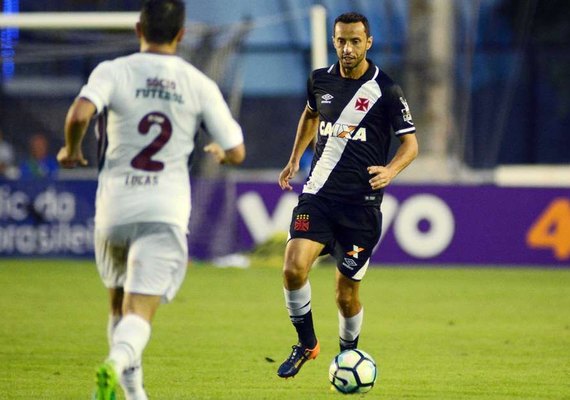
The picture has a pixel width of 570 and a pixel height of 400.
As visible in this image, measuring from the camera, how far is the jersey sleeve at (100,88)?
6.49 m

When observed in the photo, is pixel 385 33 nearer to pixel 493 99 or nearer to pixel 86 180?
pixel 493 99

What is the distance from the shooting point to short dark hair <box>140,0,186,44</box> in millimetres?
6582

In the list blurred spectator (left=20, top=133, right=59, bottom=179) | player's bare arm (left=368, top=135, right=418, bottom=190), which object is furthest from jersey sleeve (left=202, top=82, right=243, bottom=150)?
blurred spectator (left=20, top=133, right=59, bottom=179)

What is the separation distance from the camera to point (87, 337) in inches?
443

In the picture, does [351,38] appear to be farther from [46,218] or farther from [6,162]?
[6,162]

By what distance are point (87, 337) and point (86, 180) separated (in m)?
8.73

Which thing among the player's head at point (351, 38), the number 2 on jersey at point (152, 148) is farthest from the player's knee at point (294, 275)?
the number 2 on jersey at point (152, 148)

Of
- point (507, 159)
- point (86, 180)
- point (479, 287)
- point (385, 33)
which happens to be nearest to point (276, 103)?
point (385, 33)

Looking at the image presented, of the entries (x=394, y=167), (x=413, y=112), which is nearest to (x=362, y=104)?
(x=394, y=167)

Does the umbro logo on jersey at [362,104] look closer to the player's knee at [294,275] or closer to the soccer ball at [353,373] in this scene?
the player's knee at [294,275]

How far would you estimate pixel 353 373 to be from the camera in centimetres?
841

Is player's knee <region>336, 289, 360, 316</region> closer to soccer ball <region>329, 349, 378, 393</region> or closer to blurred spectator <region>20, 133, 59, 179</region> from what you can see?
soccer ball <region>329, 349, 378, 393</region>

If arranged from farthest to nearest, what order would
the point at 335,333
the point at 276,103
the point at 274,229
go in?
the point at 276,103
the point at 274,229
the point at 335,333

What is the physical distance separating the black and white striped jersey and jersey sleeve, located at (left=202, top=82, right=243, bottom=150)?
2.30 meters
